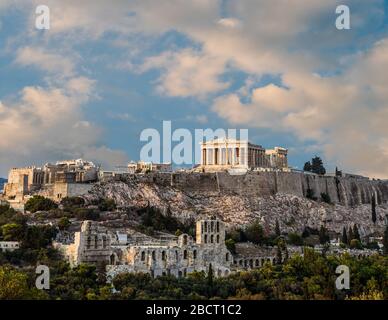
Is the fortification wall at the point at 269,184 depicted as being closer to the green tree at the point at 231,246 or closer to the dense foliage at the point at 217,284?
the green tree at the point at 231,246

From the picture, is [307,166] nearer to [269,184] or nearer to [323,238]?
[269,184]

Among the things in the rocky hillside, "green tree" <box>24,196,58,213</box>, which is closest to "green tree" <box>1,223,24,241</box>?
"green tree" <box>24,196,58,213</box>

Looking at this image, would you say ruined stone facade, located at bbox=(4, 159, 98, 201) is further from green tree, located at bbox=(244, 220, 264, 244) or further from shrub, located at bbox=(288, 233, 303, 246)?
shrub, located at bbox=(288, 233, 303, 246)

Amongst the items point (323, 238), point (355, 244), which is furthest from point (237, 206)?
point (355, 244)
